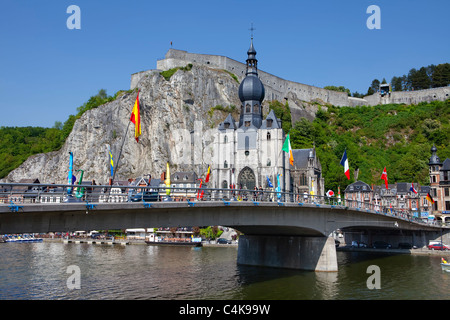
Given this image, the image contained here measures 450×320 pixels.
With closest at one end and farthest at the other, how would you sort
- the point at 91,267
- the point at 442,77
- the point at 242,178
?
the point at 91,267, the point at 242,178, the point at 442,77

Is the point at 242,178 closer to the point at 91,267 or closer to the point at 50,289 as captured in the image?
the point at 91,267

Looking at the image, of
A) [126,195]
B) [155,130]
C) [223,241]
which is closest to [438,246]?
[223,241]

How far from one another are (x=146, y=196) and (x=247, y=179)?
59446 millimetres

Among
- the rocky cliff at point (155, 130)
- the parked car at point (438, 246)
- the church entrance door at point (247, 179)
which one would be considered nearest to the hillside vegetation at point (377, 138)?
the rocky cliff at point (155, 130)

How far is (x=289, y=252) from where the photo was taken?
4281 centimetres

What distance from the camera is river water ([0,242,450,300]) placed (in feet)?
102

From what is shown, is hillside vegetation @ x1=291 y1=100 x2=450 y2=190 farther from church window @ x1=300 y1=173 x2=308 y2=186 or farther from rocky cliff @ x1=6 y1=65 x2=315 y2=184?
rocky cliff @ x1=6 y1=65 x2=315 y2=184

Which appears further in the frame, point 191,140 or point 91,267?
point 191,140

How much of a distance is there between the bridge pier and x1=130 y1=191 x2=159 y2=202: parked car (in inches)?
803

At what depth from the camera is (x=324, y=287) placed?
3394cm

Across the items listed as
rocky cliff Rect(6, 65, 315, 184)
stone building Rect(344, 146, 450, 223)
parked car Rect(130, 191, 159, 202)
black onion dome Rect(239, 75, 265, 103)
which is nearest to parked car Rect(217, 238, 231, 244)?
stone building Rect(344, 146, 450, 223)

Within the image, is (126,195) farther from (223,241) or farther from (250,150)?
(250,150)
